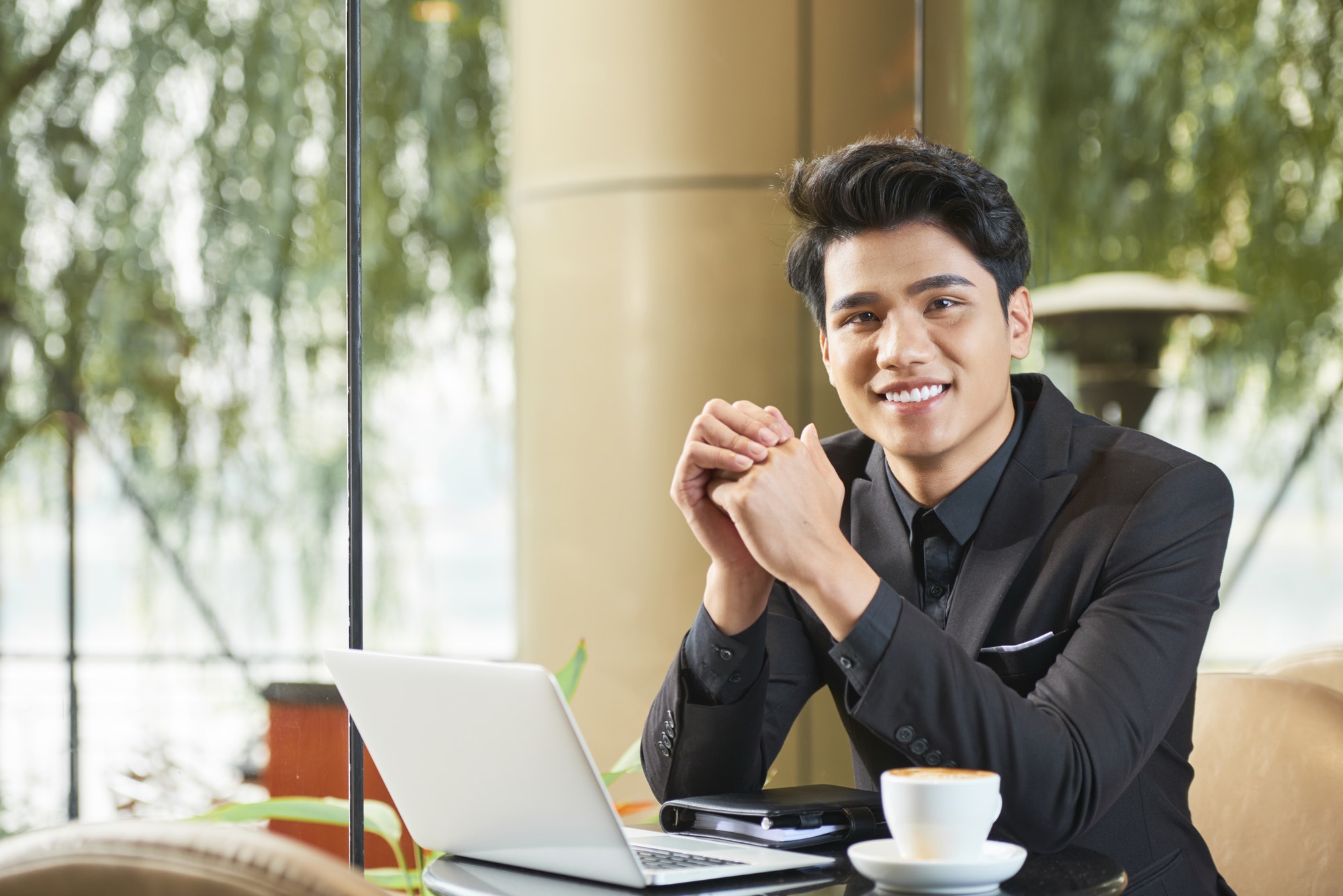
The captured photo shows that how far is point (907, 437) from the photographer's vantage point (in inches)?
51.7

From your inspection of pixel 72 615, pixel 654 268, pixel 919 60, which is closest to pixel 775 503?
pixel 654 268

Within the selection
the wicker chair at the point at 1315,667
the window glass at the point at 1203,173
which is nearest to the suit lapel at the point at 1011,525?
the wicker chair at the point at 1315,667

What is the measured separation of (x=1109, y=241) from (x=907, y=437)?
4.06 m

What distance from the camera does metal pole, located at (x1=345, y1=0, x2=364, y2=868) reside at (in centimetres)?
147

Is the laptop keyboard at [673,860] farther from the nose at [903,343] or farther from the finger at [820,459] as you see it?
the nose at [903,343]

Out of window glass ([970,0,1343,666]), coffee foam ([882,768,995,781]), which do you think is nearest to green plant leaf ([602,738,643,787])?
coffee foam ([882,768,995,781])

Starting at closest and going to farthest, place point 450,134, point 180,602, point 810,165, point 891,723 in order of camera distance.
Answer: point 891,723, point 810,165, point 180,602, point 450,134

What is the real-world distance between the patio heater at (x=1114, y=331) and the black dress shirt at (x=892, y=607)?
3.13 metres

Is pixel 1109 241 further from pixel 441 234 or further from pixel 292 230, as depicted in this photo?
pixel 292 230

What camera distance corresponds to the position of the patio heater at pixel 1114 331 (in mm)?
4414

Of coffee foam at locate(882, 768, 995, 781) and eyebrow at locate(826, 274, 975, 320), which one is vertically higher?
eyebrow at locate(826, 274, 975, 320)

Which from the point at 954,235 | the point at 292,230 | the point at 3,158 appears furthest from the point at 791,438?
the point at 292,230

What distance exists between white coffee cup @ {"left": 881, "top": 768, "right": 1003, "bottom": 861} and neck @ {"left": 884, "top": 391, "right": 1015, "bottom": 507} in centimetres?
53

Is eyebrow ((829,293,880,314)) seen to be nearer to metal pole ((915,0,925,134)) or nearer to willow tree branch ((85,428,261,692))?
metal pole ((915,0,925,134))
